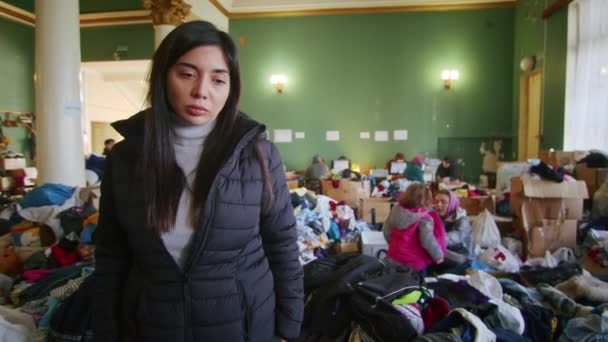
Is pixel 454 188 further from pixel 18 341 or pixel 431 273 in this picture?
pixel 18 341

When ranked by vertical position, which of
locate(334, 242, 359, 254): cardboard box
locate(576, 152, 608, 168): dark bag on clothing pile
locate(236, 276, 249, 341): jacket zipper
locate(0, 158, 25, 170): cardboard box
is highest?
locate(576, 152, 608, 168): dark bag on clothing pile

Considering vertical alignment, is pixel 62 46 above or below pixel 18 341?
above

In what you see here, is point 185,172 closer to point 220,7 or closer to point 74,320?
point 74,320

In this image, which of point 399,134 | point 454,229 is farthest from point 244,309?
point 399,134

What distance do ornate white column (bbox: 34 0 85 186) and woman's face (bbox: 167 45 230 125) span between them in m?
3.62

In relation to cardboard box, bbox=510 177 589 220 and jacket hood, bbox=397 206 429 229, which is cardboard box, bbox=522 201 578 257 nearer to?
cardboard box, bbox=510 177 589 220

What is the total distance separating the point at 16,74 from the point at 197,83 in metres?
9.05

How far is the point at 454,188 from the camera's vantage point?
19.3ft

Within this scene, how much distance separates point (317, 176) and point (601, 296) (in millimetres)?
4934

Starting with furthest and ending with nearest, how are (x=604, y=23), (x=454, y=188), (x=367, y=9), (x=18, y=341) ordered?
(x=367, y=9)
(x=454, y=188)
(x=604, y=23)
(x=18, y=341)

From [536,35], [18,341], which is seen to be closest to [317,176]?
[536,35]

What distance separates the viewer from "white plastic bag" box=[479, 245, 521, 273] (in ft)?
11.3

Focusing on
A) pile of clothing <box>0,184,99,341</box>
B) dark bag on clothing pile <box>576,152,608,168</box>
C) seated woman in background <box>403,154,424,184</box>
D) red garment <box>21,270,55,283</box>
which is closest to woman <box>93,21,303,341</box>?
pile of clothing <box>0,184,99,341</box>

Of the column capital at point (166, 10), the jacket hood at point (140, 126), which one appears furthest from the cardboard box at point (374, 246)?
the column capital at point (166, 10)
